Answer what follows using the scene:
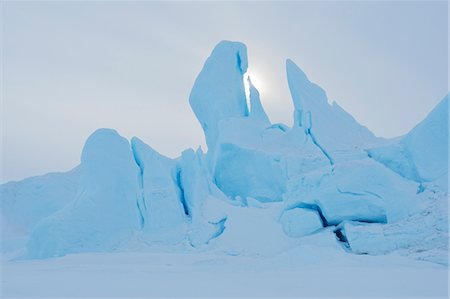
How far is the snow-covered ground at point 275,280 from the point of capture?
4.32 meters

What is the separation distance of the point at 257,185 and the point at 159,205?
138 inches

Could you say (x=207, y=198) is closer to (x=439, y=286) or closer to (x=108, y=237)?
(x=108, y=237)

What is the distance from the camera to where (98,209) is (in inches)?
445

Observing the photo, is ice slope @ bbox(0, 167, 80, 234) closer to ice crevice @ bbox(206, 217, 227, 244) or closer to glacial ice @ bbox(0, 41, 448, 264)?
glacial ice @ bbox(0, 41, 448, 264)

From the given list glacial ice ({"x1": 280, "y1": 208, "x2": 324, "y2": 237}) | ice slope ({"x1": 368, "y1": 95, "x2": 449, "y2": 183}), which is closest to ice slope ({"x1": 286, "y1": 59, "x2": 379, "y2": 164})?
ice slope ({"x1": 368, "y1": 95, "x2": 449, "y2": 183})

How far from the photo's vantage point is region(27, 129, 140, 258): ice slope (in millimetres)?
11008

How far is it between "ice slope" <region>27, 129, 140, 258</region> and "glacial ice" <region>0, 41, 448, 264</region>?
0.09 feet

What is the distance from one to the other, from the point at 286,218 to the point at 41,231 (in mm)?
6265

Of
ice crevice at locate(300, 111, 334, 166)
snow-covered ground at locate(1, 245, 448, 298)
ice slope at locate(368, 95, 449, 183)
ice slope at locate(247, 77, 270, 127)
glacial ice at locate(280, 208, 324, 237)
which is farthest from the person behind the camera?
ice slope at locate(247, 77, 270, 127)

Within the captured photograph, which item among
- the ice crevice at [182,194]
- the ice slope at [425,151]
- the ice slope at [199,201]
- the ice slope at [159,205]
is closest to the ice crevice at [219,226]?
the ice slope at [199,201]

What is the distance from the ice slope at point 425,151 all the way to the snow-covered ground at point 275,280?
3.72 m

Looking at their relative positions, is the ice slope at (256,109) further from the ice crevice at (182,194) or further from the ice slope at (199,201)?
the ice crevice at (182,194)

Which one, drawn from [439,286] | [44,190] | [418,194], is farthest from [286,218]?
[44,190]

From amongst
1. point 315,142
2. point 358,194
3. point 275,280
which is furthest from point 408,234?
point 315,142
